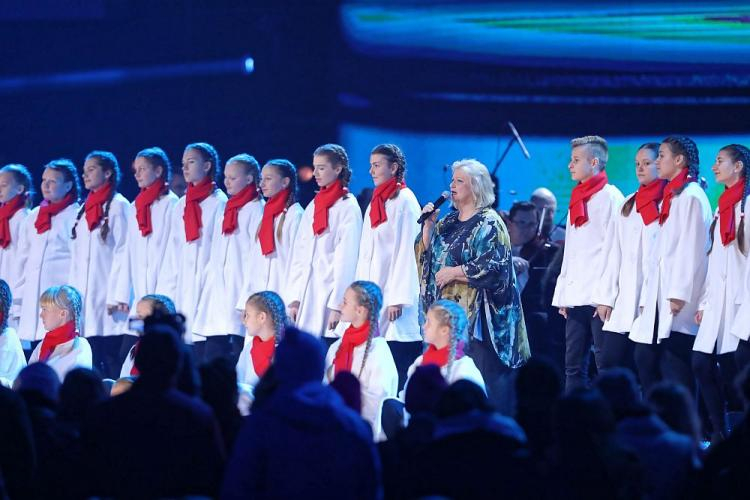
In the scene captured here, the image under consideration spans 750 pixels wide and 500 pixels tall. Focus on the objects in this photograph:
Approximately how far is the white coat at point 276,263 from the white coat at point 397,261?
610mm

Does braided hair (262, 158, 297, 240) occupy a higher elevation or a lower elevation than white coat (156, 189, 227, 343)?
higher

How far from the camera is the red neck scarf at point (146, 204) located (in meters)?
9.01

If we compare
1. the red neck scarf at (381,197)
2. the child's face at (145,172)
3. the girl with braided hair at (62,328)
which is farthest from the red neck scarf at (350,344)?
the child's face at (145,172)

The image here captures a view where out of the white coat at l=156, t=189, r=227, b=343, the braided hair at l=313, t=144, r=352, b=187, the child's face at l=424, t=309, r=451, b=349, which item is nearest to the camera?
the child's face at l=424, t=309, r=451, b=349

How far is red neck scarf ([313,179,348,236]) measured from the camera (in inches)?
325

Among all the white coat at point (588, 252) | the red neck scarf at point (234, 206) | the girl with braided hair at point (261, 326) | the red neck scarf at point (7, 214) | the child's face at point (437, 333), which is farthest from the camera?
the red neck scarf at point (7, 214)

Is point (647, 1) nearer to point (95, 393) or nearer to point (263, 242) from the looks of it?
point (263, 242)

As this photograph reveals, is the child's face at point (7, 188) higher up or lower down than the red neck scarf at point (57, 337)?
higher up

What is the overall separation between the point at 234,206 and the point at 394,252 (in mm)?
1228

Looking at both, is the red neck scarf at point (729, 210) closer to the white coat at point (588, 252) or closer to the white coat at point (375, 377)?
the white coat at point (588, 252)

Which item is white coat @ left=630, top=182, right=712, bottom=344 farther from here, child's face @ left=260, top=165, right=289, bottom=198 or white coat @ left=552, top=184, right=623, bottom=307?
child's face @ left=260, top=165, right=289, bottom=198

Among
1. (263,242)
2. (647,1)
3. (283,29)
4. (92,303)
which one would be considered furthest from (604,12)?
(92,303)

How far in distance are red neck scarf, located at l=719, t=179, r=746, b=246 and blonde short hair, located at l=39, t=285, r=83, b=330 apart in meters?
3.88

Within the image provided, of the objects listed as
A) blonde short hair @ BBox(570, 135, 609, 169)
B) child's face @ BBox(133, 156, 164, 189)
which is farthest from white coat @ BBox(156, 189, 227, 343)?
blonde short hair @ BBox(570, 135, 609, 169)
